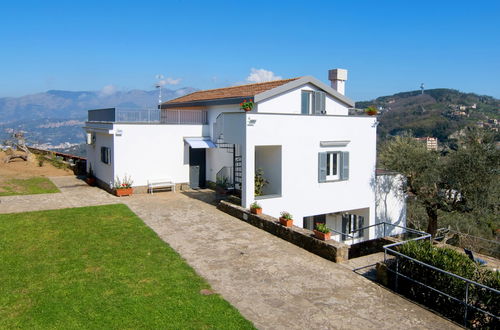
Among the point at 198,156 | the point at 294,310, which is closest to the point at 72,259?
Result: the point at 294,310

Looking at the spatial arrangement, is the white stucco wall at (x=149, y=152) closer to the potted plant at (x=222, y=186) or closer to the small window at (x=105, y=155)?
the small window at (x=105, y=155)

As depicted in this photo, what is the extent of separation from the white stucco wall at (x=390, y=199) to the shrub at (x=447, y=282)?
11.8 m

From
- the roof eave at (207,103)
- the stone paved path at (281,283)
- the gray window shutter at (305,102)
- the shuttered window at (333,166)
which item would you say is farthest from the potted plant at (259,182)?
the gray window shutter at (305,102)

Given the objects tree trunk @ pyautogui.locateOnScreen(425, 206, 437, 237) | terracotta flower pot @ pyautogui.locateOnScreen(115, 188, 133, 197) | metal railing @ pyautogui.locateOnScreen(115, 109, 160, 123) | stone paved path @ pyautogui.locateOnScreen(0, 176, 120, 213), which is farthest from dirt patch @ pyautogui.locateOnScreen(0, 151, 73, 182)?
tree trunk @ pyautogui.locateOnScreen(425, 206, 437, 237)

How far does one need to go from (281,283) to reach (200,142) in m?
13.1

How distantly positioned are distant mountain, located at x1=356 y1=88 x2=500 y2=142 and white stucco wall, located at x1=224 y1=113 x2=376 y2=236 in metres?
30.2

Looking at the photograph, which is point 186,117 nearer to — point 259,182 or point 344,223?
point 259,182

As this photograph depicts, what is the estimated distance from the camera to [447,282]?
8477mm

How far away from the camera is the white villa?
56.5 ft

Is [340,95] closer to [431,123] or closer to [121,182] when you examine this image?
[121,182]

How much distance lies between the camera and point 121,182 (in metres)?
20.2

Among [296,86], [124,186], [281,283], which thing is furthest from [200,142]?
[281,283]

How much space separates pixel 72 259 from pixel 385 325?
27.2ft

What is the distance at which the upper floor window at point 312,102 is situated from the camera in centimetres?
2034
